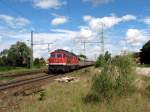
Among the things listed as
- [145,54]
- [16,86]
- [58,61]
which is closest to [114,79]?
[16,86]

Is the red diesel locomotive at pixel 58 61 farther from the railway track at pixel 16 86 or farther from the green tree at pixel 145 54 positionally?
the green tree at pixel 145 54

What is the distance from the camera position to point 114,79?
15711mm

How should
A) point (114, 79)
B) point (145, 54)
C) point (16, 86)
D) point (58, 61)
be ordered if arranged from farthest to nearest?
point (145, 54) < point (58, 61) < point (16, 86) < point (114, 79)

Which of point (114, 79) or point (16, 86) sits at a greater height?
point (114, 79)

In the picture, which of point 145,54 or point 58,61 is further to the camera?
point 145,54

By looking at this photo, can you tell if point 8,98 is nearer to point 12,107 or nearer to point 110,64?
point 12,107

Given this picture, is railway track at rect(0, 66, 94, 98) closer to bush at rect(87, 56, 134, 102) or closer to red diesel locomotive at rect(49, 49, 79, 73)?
bush at rect(87, 56, 134, 102)

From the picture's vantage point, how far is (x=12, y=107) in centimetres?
1472

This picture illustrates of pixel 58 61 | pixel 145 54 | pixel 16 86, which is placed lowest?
pixel 16 86

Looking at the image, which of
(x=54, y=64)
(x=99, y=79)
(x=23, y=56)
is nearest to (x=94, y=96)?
(x=99, y=79)

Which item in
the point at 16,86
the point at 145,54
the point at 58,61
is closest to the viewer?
the point at 16,86

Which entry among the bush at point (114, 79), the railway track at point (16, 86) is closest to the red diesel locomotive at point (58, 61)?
the railway track at point (16, 86)

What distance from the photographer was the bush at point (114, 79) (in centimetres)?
1522

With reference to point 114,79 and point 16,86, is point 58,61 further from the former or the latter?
point 114,79
